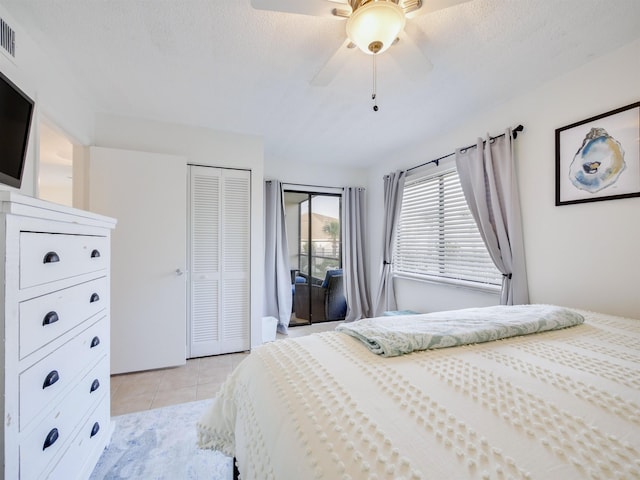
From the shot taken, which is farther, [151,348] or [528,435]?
[151,348]

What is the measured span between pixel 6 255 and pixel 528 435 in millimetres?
1408

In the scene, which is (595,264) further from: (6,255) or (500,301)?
(6,255)

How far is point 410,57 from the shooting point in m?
1.44

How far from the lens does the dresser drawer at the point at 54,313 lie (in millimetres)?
909

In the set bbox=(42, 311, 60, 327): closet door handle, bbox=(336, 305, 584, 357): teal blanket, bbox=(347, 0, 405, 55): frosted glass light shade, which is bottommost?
bbox=(336, 305, 584, 357): teal blanket

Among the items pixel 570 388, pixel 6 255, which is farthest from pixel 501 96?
pixel 6 255

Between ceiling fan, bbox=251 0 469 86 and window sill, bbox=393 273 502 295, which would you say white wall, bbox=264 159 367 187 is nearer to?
window sill, bbox=393 273 502 295

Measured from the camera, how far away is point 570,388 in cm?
75

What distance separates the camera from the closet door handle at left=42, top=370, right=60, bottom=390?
1.00 metres

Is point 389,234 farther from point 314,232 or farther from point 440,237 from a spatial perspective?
point 314,232

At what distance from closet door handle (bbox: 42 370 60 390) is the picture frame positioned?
2.90m

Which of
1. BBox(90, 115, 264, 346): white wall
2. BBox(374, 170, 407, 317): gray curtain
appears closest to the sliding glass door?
BBox(374, 170, 407, 317): gray curtain

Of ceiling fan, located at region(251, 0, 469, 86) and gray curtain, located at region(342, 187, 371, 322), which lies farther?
gray curtain, located at region(342, 187, 371, 322)

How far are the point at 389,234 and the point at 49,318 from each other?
3.21 meters
